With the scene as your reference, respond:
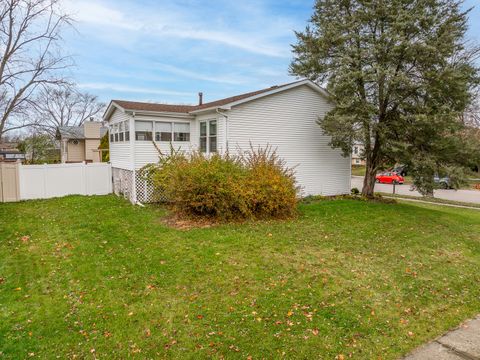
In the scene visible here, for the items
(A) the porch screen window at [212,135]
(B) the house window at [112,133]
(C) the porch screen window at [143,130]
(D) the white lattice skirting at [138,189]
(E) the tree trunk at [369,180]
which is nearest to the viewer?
(D) the white lattice skirting at [138,189]

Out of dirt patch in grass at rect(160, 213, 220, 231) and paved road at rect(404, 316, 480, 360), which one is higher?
dirt patch in grass at rect(160, 213, 220, 231)

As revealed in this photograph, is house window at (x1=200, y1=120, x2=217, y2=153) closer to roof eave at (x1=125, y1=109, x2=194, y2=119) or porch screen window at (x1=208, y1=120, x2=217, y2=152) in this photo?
porch screen window at (x1=208, y1=120, x2=217, y2=152)

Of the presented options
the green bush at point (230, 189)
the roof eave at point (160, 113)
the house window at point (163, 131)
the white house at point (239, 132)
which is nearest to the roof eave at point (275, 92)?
the white house at point (239, 132)

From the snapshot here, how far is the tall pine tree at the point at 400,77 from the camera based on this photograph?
1149 centimetres

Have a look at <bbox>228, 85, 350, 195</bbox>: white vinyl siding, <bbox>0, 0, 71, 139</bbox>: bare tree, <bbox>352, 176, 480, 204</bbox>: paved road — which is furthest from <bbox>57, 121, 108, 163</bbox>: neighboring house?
<bbox>352, 176, 480, 204</bbox>: paved road

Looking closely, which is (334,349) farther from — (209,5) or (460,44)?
(209,5)

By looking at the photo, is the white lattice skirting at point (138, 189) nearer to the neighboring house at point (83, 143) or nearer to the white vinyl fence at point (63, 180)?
the white vinyl fence at point (63, 180)

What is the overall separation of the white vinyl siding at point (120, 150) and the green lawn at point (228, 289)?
406 centimetres

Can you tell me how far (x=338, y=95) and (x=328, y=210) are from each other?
4.83 meters

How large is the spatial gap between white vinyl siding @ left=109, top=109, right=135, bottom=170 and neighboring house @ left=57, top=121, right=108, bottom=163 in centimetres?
1349

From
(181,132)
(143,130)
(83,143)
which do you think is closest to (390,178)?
(181,132)

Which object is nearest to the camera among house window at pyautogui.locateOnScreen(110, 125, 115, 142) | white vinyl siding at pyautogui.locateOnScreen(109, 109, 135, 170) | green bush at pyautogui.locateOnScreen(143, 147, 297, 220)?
green bush at pyautogui.locateOnScreen(143, 147, 297, 220)

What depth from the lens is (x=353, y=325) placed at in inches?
171

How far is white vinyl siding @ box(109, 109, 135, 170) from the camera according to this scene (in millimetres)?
12828
